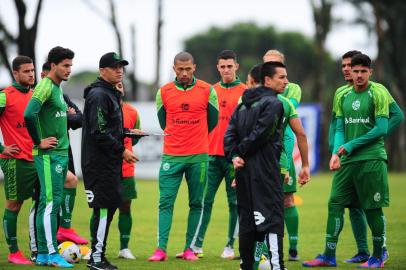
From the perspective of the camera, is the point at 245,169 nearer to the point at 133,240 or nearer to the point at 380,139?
the point at 380,139

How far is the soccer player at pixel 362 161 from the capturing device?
1030cm

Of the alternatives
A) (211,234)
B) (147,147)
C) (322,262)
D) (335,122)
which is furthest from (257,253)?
(147,147)

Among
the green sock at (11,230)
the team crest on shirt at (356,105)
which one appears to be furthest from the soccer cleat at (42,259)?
the team crest on shirt at (356,105)

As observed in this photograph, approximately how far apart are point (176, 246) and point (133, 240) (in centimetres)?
97

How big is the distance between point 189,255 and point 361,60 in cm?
348

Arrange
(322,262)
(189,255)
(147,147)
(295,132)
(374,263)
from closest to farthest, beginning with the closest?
(295,132) < (374,263) < (322,262) < (189,255) < (147,147)

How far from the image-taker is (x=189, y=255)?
11203 mm

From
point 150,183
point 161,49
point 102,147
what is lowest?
point 150,183

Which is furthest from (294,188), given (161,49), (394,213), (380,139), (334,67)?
(334,67)

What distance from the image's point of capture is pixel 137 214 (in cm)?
1791

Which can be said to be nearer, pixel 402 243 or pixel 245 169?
pixel 245 169

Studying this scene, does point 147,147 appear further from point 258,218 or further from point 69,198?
point 258,218

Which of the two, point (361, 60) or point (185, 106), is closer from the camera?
point (361, 60)

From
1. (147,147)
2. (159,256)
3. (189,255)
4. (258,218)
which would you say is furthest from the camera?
(147,147)
